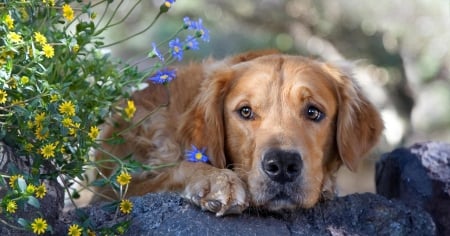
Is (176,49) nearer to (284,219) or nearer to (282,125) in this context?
(282,125)

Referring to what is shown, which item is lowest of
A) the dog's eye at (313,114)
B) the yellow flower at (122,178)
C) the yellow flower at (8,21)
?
the yellow flower at (122,178)

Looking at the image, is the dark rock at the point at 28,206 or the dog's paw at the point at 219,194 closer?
the dark rock at the point at 28,206

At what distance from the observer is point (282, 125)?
4.02 metres

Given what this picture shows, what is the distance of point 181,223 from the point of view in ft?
11.7

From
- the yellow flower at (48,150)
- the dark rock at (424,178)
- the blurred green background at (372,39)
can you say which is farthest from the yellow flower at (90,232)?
the blurred green background at (372,39)

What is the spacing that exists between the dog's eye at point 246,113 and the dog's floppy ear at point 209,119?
0.17 metres

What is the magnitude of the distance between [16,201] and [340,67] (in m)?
2.26

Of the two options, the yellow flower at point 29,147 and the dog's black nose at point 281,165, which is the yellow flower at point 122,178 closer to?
the yellow flower at point 29,147

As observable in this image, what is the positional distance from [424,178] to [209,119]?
4.09 feet

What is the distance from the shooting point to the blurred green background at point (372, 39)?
28.3ft

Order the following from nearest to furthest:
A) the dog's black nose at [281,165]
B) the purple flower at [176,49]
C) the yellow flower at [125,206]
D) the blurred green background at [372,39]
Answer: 1. the yellow flower at [125,206]
2. the dog's black nose at [281,165]
3. the purple flower at [176,49]
4. the blurred green background at [372,39]

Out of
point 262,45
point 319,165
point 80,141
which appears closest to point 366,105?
point 319,165

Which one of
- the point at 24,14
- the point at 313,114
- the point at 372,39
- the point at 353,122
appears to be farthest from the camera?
the point at 372,39

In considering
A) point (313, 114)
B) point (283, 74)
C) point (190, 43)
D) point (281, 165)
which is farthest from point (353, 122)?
point (190, 43)
